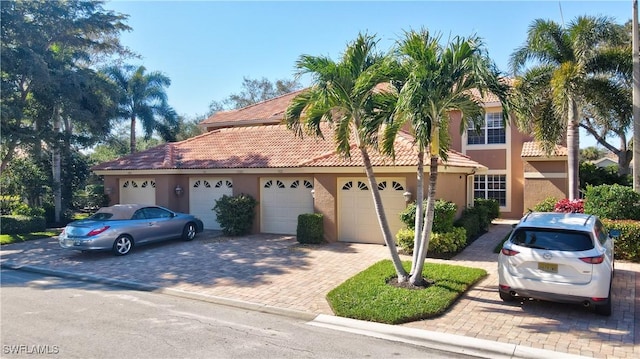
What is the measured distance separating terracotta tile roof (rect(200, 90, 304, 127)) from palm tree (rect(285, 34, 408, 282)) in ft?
47.4

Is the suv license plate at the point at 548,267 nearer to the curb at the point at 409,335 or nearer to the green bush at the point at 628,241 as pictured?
the curb at the point at 409,335

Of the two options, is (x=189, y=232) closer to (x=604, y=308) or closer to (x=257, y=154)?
(x=257, y=154)

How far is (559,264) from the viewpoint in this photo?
6.69m

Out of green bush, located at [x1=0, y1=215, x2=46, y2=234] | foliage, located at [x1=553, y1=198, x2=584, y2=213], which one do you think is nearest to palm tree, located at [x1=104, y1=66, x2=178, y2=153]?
green bush, located at [x1=0, y1=215, x2=46, y2=234]

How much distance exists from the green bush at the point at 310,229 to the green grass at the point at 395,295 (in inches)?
163

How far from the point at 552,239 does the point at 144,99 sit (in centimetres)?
2678

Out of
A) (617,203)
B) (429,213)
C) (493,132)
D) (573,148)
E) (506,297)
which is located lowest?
(506,297)

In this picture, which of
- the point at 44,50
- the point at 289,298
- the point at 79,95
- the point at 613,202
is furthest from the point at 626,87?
the point at 44,50

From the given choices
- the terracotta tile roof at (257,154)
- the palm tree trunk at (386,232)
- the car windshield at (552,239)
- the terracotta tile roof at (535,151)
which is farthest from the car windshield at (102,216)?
the terracotta tile roof at (535,151)

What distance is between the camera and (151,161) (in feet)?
61.6

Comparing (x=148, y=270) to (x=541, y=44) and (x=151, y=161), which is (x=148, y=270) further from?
(x=541, y=44)

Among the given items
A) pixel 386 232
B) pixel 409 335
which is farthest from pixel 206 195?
pixel 409 335

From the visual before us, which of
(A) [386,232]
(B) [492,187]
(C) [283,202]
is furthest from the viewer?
(B) [492,187]

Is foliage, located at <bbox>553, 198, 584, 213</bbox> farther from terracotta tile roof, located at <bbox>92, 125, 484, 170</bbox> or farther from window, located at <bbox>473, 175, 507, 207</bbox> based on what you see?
window, located at <bbox>473, 175, 507, 207</bbox>
